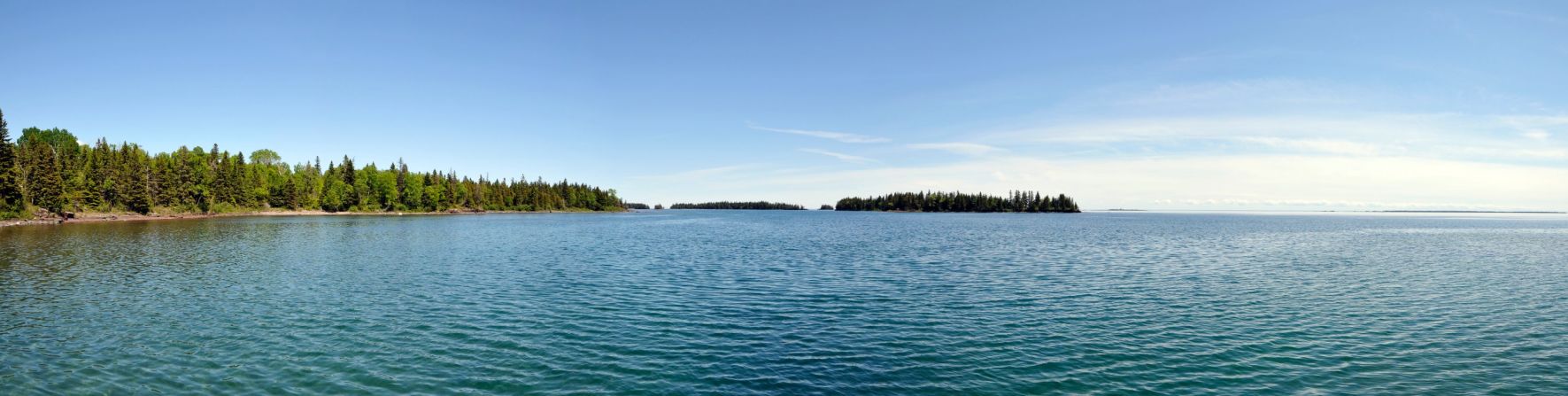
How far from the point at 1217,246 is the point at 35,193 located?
192 m

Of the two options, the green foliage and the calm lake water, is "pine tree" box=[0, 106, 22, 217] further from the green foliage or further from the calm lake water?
the calm lake water

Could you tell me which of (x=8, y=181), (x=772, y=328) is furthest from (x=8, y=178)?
(x=772, y=328)

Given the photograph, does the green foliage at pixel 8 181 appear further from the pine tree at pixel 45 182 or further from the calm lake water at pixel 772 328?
the calm lake water at pixel 772 328

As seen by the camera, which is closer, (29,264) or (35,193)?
(29,264)

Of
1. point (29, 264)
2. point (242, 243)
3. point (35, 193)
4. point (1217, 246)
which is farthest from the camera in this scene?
point (35, 193)

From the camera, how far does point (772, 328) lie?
2584 centimetres

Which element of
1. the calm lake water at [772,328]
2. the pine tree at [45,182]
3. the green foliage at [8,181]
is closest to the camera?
the calm lake water at [772,328]

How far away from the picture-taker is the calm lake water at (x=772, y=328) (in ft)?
60.9

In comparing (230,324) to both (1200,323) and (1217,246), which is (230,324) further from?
(1217,246)

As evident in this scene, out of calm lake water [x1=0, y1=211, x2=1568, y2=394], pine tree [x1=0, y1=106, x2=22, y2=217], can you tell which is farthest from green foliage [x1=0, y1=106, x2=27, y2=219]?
calm lake water [x1=0, y1=211, x2=1568, y2=394]

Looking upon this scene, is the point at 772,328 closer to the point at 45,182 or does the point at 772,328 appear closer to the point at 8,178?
the point at 8,178

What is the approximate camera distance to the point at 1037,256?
193 ft

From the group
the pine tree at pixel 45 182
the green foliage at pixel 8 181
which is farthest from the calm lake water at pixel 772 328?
the pine tree at pixel 45 182

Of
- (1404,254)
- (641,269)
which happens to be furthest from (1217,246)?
(641,269)
